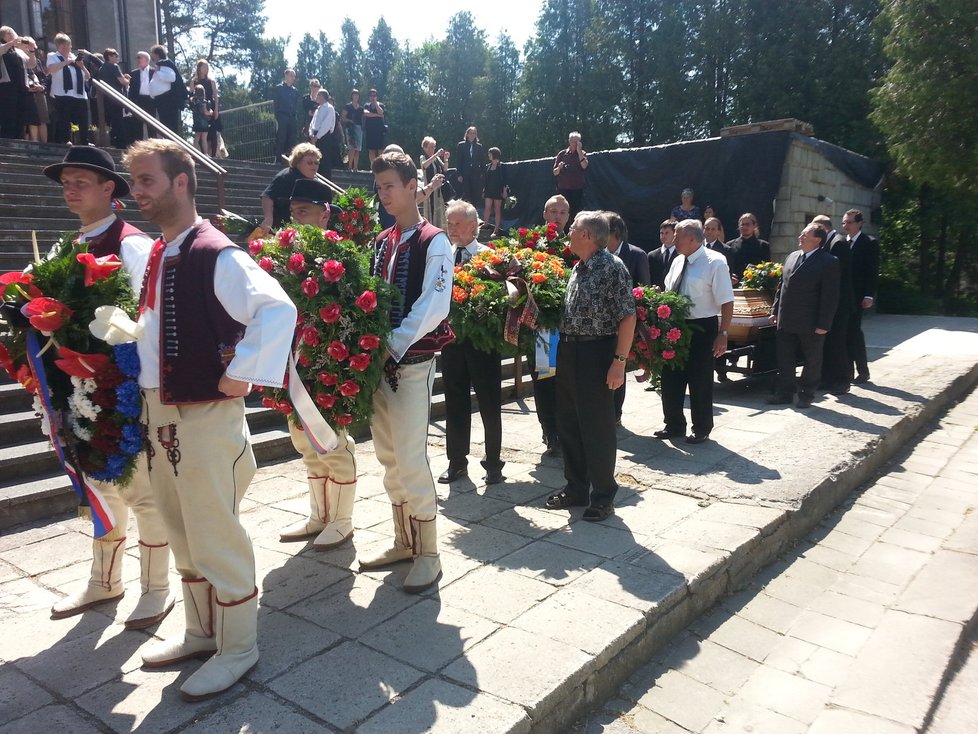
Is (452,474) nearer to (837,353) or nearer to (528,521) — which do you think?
(528,521)

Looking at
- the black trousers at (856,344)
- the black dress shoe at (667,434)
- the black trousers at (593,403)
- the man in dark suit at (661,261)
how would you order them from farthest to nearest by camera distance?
1. the black trousers at (856,344)
2. the man in dark suit at (661,261)
3. the black dress shoe at (667,434)
4. the black trousers at (593,403)

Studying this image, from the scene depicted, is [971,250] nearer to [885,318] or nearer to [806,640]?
[885,318]

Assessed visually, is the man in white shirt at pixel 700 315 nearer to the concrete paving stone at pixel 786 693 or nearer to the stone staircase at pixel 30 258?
the stone staircase at pixel 30 258

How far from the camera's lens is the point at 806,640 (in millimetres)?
3695

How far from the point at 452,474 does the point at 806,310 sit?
441 centimetres

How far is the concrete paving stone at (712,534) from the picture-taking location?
167 inches

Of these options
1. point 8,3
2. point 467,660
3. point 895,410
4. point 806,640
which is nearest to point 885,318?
point 895,410

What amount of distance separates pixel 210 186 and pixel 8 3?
8753 millimetres

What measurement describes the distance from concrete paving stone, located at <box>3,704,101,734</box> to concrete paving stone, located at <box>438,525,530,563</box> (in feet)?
6.56

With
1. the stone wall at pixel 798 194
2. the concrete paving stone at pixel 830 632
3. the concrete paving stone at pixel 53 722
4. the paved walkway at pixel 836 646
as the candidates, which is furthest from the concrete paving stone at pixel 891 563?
the stone wall at pixel 798 194

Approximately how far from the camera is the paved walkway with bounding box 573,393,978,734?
10.0ft

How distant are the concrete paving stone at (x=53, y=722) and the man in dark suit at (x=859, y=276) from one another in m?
8.36

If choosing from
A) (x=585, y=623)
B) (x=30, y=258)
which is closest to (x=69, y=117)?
(x=30, y=258)

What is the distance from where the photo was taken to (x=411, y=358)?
3672 mm
